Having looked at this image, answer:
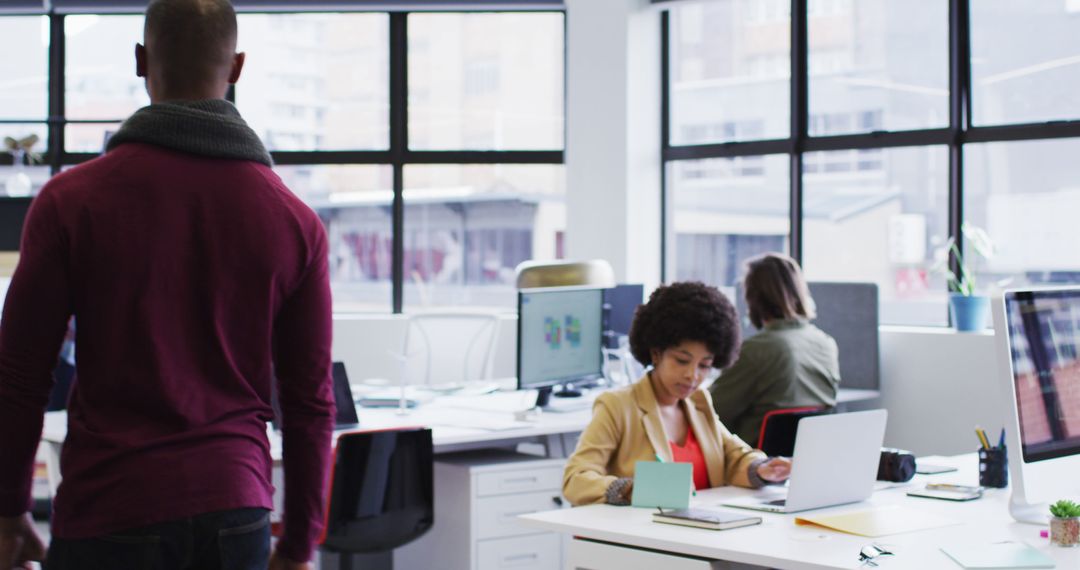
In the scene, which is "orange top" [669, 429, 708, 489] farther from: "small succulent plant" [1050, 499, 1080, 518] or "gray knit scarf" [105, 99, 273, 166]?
"gray knit scarf" [105, 99, 273, 166]

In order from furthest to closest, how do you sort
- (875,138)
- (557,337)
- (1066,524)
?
(875,138) → (557,337) → (1066,524)

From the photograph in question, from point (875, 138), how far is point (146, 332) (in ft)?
17.4

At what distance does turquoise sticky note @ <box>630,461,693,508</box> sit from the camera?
2650mm

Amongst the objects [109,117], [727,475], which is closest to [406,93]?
[109,117]

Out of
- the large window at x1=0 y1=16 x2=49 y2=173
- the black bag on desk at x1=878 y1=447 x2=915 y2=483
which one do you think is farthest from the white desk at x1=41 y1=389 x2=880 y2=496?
the large window at x1=0 y1=16 x2=49 y2=173

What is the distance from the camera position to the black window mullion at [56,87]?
286 inches

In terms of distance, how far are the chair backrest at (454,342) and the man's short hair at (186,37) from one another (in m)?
4.48

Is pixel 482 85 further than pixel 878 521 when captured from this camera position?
Yes

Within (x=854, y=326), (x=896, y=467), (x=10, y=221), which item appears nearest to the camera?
(x=896, y=467)

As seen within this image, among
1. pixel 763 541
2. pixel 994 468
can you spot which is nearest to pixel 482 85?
pixel 994 468

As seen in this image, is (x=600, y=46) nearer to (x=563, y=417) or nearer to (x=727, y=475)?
(x=563, y=417)

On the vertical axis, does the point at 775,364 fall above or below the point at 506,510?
above

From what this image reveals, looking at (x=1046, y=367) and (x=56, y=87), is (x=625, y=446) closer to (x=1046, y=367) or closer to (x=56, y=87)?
(x=1046, y=367)

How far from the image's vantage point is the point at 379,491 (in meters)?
3.68
